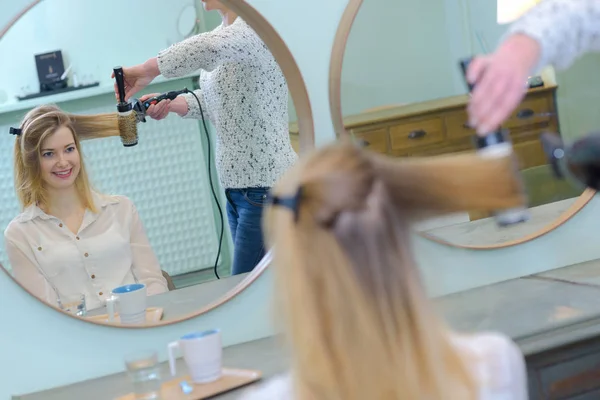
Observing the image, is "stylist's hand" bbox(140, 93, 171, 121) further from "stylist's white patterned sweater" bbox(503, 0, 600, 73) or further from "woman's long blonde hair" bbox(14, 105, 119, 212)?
"stylist's white patterned sweater" bbox(503, 0, 600, 73)

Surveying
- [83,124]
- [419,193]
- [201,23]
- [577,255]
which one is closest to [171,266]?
[83,124]

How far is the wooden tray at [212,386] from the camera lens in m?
1.24

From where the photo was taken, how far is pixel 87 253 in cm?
141

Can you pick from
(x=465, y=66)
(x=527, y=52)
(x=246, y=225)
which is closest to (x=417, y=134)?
(x=465, y=66)

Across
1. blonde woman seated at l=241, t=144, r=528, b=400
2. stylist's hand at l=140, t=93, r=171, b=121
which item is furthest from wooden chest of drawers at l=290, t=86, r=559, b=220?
blonde woman seated at l=241, t=144, r=528, b=400

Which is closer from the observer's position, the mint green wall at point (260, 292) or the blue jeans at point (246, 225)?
the mint green wall at point (260, 292)

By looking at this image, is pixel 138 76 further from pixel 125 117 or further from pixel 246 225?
pixel 246 225

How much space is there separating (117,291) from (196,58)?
446mm

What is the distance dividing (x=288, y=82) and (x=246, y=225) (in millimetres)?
282

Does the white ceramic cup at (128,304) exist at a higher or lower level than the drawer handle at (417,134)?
lower

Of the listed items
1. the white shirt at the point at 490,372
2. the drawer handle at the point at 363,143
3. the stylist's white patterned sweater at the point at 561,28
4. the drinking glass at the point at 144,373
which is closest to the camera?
the white shirt at the point at 490,372

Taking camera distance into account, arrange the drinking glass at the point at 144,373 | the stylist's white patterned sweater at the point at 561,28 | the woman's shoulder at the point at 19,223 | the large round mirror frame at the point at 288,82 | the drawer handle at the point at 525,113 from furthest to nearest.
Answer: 1. the drawer handle at the point at 525,113
2. the large round mirror frame at the point at 288,82
3. the woman's shoulder at the point at 19,223
4. the drinking glass at the point at 144,373
5. the stylist's white patterned sweater at the point at 561,28

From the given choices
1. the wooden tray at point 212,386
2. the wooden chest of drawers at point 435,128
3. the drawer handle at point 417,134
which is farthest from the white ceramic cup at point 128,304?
the drawer handle at point 417,134

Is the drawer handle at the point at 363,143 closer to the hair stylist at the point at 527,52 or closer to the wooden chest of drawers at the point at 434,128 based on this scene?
the wooden chest of drawers at the point at 434,128
